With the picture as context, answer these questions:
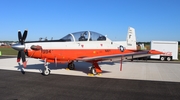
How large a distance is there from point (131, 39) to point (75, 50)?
21.0 ft

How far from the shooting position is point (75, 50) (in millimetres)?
10406

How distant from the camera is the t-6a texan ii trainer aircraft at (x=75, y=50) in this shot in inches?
362

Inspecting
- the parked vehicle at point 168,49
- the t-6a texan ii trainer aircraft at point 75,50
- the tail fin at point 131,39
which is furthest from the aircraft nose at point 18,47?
the parked vehicle at point 168,49

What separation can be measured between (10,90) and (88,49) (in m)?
5.50

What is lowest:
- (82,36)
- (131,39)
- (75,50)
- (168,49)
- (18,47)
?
(168,49)

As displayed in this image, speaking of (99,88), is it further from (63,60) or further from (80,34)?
(80,34)

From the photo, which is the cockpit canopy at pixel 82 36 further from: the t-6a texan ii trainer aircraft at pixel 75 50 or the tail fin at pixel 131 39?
the tail fin at pixel 131 39

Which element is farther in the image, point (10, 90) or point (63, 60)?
point (63, 60)

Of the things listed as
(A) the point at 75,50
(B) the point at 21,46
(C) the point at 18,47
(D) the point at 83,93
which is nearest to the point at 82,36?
(A) the point at 75,50

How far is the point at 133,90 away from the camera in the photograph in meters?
6.81

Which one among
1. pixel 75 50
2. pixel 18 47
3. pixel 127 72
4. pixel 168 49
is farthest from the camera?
pixel 168 49

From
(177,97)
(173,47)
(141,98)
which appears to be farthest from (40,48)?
(173,47)

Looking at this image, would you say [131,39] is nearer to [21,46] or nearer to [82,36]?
[82,36]

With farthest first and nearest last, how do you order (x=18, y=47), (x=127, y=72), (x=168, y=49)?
(x=168, y=49), (x=127, y=72), (x=18, y=47)
